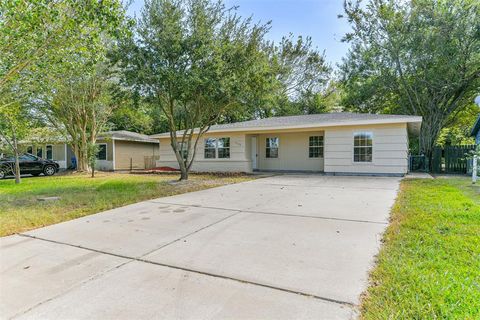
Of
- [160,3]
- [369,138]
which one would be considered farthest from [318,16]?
[160,3]

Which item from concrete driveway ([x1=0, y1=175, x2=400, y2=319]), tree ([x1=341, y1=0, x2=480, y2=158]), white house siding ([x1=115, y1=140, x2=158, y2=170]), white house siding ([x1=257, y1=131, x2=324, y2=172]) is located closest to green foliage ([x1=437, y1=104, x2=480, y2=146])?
tree ([x1=341, y1=0, x2=480, y2=158])

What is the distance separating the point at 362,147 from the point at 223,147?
7432 mm

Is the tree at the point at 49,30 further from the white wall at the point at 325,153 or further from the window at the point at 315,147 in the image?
the window at the point at 315,147

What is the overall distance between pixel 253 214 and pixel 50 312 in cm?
367

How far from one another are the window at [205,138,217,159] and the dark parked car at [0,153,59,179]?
926 centimetres

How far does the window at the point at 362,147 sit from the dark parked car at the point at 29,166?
55.4 feet

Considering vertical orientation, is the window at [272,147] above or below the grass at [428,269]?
above

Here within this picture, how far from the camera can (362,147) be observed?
510 inches

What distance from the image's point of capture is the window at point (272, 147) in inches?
653

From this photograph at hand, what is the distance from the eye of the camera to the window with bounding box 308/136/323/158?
1541 centimetres

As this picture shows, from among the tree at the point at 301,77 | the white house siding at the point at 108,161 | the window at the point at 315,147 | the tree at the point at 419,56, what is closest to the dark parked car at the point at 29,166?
the white house siding at the point at 108,161

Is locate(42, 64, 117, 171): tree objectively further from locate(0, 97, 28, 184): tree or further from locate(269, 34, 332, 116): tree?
locate(269, 34, 332, 116): tree

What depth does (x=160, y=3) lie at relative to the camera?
927 centimetres

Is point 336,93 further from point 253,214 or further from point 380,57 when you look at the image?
point 253,214
